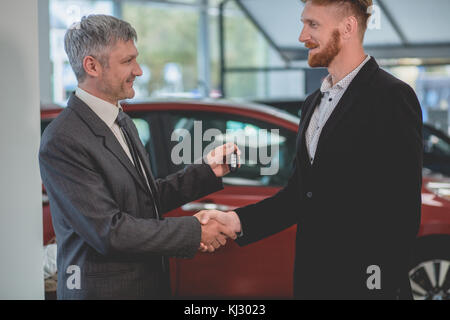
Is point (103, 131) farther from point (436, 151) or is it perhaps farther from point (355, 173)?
point (436, 151)

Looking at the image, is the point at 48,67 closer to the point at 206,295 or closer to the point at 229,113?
the point at 229,113

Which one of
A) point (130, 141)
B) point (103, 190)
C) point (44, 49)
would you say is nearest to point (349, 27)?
point (130, 141)

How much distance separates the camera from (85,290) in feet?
6.31

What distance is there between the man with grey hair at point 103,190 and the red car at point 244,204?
1.34 m

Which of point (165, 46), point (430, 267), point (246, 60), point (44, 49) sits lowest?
point (430, 267)

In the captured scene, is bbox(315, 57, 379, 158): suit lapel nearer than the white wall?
Yes

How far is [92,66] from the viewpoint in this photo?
1953 mm

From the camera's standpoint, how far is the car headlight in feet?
11.7

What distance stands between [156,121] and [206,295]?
1117mm

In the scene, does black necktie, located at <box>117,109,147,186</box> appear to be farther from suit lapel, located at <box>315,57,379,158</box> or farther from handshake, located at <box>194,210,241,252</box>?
suit lapel, located at <box>315,57,379,158</box>

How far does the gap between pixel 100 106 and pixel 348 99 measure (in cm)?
87

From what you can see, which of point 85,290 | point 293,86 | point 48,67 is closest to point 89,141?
point 85,290

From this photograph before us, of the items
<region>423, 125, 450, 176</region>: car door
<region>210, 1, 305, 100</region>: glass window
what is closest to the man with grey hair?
<region>423, 125, 450, 176</region>: car door

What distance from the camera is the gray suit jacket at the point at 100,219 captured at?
1816mm
